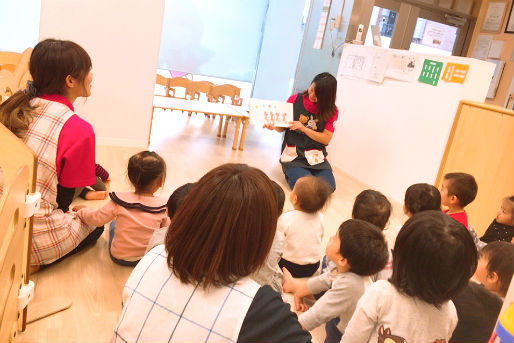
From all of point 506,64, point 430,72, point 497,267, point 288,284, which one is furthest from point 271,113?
point 506,64

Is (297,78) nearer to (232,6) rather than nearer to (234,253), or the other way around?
(232,6)

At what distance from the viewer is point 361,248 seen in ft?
5.59

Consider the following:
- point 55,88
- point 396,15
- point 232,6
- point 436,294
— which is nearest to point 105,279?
point 55,88

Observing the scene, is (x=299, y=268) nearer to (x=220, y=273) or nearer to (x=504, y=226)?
(x=504, y=226)

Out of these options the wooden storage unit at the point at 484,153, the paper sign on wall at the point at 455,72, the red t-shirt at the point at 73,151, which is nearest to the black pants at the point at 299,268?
the red t-shirt at the point at 73,151

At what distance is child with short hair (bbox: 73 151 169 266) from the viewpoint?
2131 mm

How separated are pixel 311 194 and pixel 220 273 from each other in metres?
1.37

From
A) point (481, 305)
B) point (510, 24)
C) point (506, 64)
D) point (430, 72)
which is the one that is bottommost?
point (481, 305)

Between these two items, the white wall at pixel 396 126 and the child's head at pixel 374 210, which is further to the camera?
the white wall at pixel 396 126

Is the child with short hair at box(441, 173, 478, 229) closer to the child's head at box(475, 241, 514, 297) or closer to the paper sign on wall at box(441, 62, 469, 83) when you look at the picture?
the child's head at box(475, 241, 514, 297)

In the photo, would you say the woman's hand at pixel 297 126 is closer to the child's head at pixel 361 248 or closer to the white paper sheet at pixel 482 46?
the child's head at pixel 361 248

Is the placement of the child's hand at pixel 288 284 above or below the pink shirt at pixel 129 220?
below

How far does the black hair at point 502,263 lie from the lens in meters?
1.55

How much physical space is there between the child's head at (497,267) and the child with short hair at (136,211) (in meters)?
1.43
